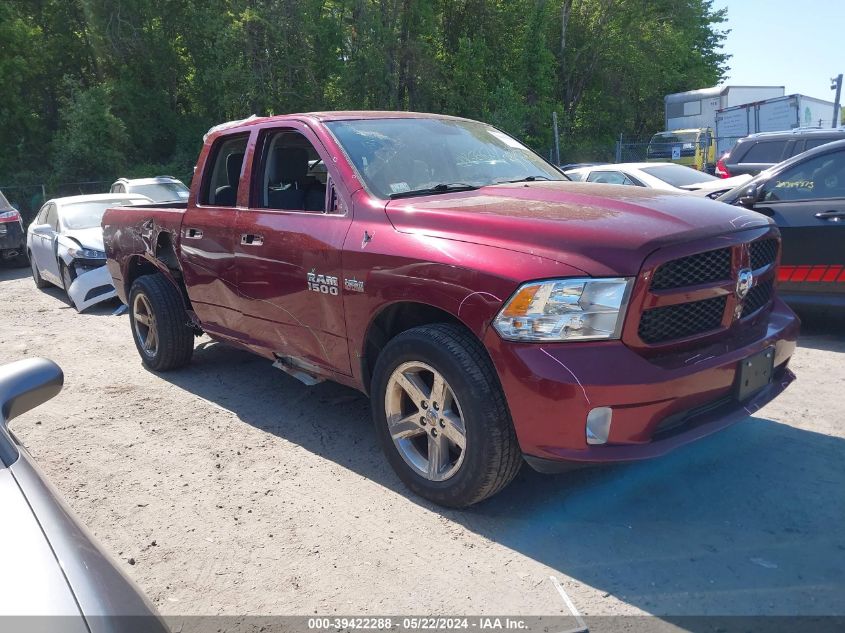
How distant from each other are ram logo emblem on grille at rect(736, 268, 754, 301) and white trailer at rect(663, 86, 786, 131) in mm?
28615

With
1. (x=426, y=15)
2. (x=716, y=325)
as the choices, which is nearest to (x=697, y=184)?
(x=716, y=325)

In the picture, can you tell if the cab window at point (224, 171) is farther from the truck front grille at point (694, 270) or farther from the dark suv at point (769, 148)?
the dark suv at point (769, 148)

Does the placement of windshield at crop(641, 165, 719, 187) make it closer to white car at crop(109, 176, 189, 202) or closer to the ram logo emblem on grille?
the ram logo emblem on grille

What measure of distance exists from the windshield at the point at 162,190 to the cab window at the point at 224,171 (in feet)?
31.8

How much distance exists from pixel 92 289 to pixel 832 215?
28.1ft

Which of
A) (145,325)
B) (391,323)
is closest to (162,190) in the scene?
(145,325)

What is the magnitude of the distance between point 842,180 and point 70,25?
29.8 metres

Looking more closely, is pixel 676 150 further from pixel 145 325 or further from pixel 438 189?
pixel 438 189

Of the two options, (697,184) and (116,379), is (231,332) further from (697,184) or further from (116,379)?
(697,184)

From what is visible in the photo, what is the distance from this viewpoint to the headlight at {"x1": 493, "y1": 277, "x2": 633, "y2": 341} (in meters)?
3.00

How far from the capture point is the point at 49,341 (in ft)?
26.2

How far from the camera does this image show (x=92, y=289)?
9.61m

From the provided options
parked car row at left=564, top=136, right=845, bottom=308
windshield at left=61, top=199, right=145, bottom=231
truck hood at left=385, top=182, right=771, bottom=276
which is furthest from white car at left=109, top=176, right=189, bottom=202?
truck hood at left=385, top=182, right=771, bottom=276

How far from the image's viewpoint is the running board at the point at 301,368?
444 centimetres
